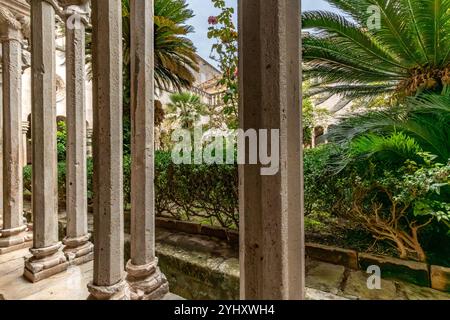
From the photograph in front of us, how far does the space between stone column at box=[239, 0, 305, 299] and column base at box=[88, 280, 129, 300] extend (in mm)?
1056

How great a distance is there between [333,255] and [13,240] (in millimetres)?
4126

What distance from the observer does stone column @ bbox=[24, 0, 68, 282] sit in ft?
7.60

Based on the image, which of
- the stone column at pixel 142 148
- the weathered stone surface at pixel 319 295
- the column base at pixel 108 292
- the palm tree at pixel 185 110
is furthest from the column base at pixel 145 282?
the palm tree at pixel 185 110

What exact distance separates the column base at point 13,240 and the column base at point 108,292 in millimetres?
2006

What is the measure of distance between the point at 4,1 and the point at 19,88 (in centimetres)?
108

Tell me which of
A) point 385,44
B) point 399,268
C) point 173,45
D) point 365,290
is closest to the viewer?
point 365,290

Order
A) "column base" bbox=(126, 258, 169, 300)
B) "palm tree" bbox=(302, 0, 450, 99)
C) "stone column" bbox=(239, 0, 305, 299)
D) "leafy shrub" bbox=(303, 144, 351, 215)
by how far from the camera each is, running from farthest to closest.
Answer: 1. "palm tree" bbox=(302, 0, 450, 99)
2. "leafy shrub" bbox=(303, 144, 351, 215)
3. "column base" bbox=(126, 258, 169, 300)
4. "stone column" bbox=(239, 0, 305, 299)

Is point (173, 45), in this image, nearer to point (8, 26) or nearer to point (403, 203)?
point (8, 26)

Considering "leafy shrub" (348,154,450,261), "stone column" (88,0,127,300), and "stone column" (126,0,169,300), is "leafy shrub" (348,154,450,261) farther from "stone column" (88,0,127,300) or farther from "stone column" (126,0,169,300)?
"stone column" (88,0,127,300)

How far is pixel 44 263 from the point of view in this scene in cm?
227

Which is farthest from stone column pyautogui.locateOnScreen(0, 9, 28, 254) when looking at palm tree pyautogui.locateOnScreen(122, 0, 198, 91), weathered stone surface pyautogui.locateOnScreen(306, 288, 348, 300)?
weathered stone surface pyautogui.locateOnScreen(306, 288, 348, 300)

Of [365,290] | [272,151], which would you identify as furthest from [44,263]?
[365,290]

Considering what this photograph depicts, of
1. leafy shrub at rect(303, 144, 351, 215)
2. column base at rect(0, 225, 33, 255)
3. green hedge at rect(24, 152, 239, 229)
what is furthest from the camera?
green hedge at rect(24, 152, 239, 229)
